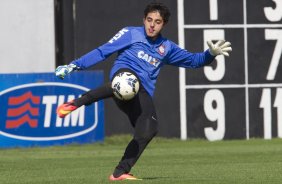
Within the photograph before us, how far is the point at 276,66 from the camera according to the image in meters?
21.8

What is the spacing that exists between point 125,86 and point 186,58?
4.15 feet

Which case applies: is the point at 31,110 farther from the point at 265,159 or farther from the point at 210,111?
the point at 265,159

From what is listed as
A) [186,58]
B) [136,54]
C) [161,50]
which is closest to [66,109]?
[136,54]

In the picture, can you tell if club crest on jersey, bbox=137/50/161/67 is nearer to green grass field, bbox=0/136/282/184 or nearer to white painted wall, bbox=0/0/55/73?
green grass field, bbox=0/136/282/184

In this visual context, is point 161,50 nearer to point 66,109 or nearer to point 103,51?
point 103,51

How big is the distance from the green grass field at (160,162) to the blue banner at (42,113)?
30 cm

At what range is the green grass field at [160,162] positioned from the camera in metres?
11.9

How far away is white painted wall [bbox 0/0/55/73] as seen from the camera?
2097 centimetres

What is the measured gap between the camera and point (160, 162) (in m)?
15.4

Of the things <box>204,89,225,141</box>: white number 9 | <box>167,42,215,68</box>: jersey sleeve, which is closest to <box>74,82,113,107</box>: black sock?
<box>167,42,215,68</box>: jersey sleeve

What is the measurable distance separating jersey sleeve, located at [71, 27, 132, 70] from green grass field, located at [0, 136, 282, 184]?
4.24 feet

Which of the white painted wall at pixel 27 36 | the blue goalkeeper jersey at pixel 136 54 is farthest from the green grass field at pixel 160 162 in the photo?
the white painted wall at pixel 27 36

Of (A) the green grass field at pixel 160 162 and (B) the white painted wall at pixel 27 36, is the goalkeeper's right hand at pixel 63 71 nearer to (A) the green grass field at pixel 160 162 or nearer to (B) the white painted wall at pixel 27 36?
(A) the green grass field at pixel 160 162

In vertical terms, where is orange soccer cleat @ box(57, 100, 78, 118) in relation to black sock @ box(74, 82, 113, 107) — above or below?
below
